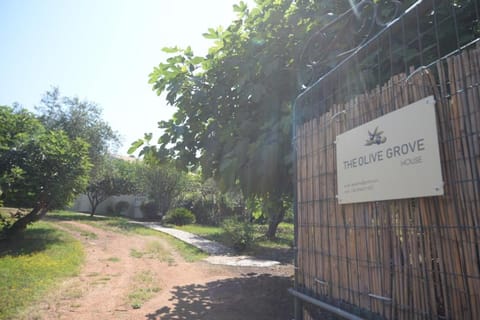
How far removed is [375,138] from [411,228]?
0.62m

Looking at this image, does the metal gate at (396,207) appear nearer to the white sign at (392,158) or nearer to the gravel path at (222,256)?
the white sign at (392,158)

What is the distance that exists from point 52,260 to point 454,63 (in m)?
9.67

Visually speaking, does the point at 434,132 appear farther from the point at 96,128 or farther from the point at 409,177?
the point at 96,128

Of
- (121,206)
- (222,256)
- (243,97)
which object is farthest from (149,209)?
(243,97)

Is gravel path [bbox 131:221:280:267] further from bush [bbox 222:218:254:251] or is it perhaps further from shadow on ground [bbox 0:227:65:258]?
shadow on ground [bbox 0:227:65:258]

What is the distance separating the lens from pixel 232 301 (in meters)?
5.89

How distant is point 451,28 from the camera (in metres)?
3.20

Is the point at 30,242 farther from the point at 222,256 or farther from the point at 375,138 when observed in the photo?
the point at 375,138

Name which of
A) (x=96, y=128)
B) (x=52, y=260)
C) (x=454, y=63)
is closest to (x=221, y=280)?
(x=52, y=260)

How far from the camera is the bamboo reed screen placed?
1742mm

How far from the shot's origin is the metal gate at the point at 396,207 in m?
1.76

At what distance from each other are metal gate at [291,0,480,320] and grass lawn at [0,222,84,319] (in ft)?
15.2

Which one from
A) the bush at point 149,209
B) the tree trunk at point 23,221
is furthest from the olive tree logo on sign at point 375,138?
the bush at point 149,209

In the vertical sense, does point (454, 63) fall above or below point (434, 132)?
above
